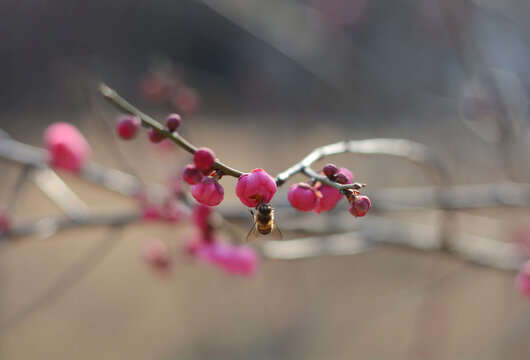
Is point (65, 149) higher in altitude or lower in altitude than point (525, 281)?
higher

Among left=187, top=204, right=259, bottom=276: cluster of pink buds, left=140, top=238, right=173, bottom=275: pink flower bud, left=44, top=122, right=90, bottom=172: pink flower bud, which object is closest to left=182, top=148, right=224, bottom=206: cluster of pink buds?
left=187, top=204, right=259, bottom=276: cluster of pink buds

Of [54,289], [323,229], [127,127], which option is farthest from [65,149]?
[127,127]

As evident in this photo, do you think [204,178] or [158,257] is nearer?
[204,178]

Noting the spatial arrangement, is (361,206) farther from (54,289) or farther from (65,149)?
(65,149)

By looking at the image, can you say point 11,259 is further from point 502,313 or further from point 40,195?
point 502,313

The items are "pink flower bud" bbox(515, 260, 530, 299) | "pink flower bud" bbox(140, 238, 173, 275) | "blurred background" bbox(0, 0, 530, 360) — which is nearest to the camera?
"pink flower bud" bbox(515, 260, 530, 299)

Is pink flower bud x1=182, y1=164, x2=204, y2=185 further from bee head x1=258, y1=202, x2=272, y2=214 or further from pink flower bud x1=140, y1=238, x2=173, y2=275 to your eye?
pink flower bud x1=140, y1=238, x2=173, y2=275

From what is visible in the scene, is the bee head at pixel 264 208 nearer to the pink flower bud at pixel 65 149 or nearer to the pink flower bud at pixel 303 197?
A: the pink flower bud at pixel 303 197
